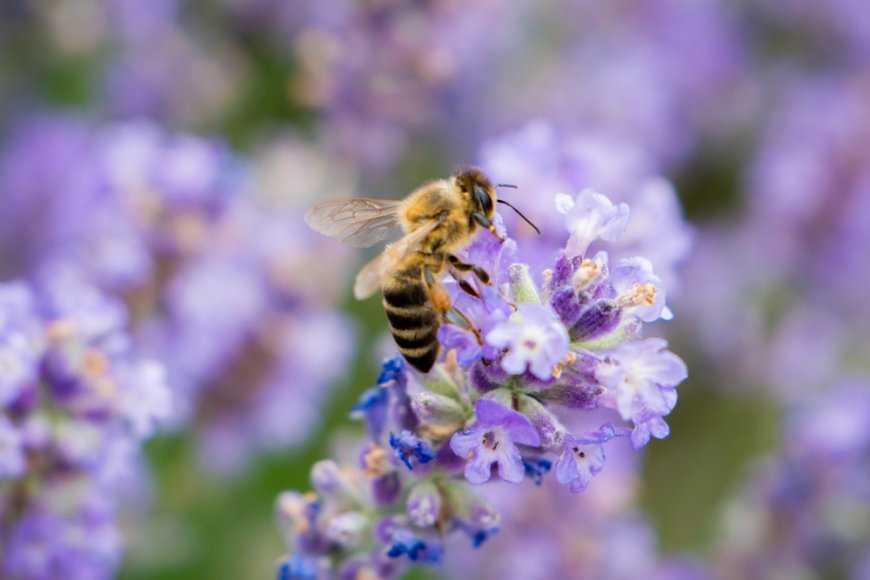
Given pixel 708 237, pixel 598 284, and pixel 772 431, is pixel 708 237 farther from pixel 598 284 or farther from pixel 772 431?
pixel 598 284

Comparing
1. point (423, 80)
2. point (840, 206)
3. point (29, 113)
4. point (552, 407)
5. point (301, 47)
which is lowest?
point (552, 407)

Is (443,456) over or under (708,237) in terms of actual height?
under

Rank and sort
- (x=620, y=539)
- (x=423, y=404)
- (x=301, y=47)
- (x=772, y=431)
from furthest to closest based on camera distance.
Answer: (x=772, y=431) < (x=301, y=47) < (x=620, y=539) < (x=423, y=404)

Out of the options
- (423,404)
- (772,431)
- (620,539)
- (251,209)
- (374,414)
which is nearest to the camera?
(423,404)

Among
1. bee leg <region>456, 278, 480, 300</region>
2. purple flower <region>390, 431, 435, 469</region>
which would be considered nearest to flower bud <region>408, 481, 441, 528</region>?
purple flower <region>390, 431, 435, 469</region>

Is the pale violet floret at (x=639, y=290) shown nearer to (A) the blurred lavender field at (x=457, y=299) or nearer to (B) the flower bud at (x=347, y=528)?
(A) the blurred lavender field at (x=457, y=299)

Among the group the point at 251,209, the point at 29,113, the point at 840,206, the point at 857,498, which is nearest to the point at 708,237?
the point at 840,206

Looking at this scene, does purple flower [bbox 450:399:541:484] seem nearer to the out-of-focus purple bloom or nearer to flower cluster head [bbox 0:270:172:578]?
flower cluster head [bbox 0:270:172:578]
